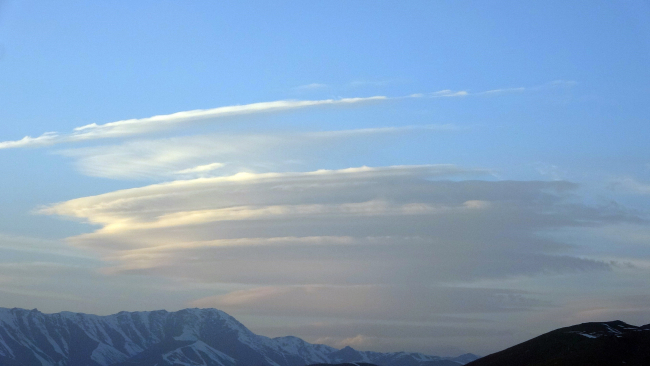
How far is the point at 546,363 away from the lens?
197250mm

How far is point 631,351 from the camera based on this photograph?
186 meters

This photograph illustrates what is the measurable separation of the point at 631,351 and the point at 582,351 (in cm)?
1403

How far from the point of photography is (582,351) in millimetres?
196750

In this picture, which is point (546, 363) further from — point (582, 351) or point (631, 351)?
point (631, 351)

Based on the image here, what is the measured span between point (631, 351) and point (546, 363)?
22.6 metres

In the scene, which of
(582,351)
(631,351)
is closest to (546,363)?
(582,351)

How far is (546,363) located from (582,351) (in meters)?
10.4
